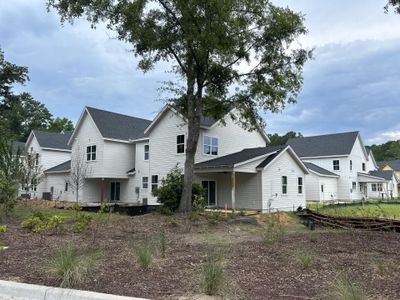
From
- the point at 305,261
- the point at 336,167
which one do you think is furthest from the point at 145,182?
the point at 305,261

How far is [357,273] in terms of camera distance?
654cm

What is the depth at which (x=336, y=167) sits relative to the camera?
45.5 metres

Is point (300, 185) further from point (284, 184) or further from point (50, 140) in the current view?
point (50, 140)

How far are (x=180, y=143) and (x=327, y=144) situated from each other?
2589cm

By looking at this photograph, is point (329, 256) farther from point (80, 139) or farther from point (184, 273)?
point (80, 139)

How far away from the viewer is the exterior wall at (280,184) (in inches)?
1034

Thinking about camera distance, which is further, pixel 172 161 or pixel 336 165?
pixel 336 165

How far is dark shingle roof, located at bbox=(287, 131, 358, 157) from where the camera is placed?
45812mm

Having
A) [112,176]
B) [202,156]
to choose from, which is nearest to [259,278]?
[202,156]

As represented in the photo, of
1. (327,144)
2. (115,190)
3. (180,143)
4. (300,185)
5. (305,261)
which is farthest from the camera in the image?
(327,144)

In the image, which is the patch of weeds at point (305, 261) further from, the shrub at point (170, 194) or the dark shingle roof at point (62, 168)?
the dark shingle roof at point (62, 168)

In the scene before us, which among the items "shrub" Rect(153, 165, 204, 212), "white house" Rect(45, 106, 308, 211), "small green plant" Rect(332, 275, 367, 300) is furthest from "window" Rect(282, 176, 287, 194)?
"small green plant" Rect(332, 275, 367, 300)

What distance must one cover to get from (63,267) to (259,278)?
3.14 metres

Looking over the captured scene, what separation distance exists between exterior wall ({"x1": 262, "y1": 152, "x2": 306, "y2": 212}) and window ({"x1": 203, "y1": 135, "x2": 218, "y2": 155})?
425 cm
